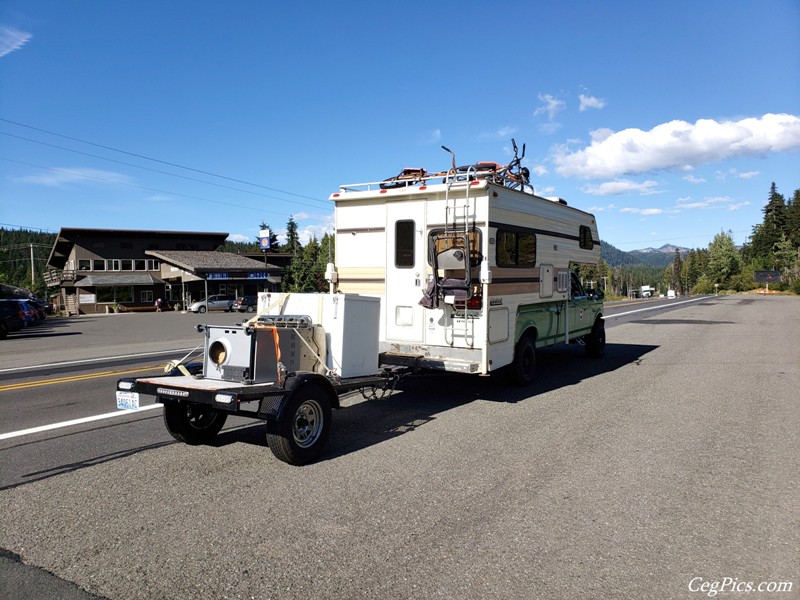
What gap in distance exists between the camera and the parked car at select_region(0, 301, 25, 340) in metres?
22.7

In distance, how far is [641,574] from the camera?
3.50 meters

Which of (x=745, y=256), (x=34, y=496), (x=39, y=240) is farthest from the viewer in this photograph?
(x=39, y=240)

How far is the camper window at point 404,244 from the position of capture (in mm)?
8672

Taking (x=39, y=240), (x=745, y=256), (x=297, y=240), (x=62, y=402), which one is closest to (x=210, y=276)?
(x=297, y=240)

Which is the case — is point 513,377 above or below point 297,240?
below

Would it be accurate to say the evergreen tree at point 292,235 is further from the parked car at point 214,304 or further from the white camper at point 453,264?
the white camper at point 453,264

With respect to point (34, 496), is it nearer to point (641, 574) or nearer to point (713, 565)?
point (641, 574)

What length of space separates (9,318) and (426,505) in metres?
24.2

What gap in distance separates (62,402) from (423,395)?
5422 millimetres

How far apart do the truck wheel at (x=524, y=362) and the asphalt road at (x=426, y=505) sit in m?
0.93

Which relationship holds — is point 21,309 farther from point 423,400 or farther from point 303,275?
point 303,275

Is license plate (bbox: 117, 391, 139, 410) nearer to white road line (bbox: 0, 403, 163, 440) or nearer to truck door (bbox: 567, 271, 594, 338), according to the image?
white road line (bbox: 0, 403, 163, 440)

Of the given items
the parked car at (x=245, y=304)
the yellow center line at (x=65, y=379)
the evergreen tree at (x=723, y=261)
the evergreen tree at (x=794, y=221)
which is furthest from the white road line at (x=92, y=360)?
the evergreen tree at (x=723, y=261)

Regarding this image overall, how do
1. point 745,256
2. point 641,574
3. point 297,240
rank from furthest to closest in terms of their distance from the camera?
point 745,256 < point 297,240 < point 641,574
